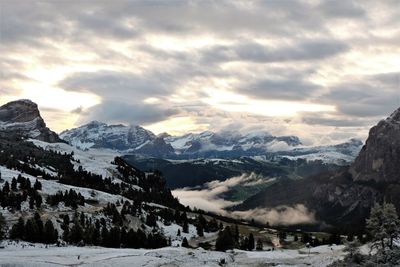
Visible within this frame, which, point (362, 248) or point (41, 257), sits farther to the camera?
point (362, 248)

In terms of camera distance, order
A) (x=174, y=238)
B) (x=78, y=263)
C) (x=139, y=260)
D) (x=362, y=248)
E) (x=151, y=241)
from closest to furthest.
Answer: (x=78, y=263), (x=139, y=260), (x=362, y=248), (x=151, y=241), (x=174, y=238)

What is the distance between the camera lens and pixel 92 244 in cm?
15038

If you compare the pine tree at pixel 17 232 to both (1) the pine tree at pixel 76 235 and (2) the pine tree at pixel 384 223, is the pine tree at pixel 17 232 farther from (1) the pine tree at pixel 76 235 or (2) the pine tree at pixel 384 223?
(2) the pine tree at pixel 384 223

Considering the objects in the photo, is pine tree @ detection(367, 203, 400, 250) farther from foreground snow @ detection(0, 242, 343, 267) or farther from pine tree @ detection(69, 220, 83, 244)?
pine tree @ detection(69, 220, 83, 244)

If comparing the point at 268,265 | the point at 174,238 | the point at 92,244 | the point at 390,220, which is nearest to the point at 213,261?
the point at 268,265

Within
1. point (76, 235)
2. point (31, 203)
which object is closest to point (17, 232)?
point (76, 235)

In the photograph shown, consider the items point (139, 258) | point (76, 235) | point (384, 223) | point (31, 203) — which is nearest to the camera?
point (384, 223)

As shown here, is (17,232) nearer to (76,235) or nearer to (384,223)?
(76,235)

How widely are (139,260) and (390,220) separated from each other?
5276 cm

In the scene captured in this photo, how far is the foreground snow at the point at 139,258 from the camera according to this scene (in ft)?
339

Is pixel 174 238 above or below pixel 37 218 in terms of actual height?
below

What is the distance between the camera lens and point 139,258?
11244 cm

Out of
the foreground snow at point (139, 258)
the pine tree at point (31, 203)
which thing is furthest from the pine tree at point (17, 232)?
the pine tree at point (31, 203)

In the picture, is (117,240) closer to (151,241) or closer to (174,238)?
(151,241)
